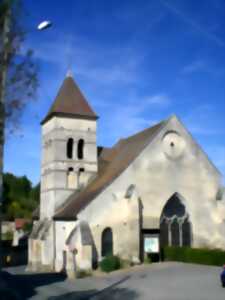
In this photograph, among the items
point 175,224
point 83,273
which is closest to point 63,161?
point 175,224

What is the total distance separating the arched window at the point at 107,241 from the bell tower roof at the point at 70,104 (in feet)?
35.6

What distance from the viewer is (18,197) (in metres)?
99.2

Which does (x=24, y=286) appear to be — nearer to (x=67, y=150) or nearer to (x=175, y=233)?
(x=175, y=233)

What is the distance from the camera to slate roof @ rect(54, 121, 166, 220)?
102ft

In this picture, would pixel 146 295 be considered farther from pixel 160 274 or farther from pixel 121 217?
pixel 121 217

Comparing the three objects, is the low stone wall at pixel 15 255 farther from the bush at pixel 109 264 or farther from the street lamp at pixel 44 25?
the street lamp at pixel 44 25

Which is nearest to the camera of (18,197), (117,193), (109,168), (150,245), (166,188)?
(117,193)

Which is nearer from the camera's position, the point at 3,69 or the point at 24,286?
the point at 3,69

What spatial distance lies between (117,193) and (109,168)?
483 cm

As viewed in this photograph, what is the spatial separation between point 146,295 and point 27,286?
7803 mm

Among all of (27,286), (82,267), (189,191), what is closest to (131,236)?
(82,267)

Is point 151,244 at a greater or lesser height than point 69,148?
lesser

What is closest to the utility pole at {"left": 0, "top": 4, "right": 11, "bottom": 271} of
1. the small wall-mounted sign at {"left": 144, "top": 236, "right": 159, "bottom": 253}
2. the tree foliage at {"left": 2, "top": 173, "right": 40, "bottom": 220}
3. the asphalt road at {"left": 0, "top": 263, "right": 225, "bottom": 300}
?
the asphalt road at {"left": 0, "top": 263, "right": 225, "bottom": 300}

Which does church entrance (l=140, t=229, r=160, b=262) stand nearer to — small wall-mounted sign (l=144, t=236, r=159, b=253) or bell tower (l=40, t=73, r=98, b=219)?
small wall-mounted sign (l=144, t=236, r=159, b=253)
